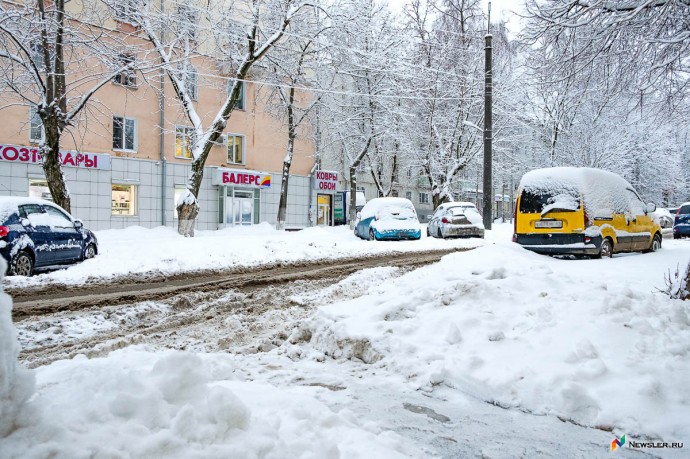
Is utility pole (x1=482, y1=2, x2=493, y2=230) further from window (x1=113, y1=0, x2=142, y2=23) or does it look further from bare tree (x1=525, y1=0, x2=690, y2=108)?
window (x1=113, y1=0, x2=142, y2=23)

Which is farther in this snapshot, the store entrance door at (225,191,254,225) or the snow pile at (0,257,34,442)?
→ the store entrance door at (225,191,254,225)

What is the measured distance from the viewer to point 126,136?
23516 millimetres

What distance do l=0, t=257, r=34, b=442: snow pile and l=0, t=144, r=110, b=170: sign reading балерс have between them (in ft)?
62.1

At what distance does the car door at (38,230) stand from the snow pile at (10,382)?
8.62 metres

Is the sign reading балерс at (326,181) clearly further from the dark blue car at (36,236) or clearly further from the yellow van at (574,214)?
the yellow van at (574,214)

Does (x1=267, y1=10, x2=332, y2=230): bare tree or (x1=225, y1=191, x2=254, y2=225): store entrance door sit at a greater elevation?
(x1=267, y1=10, x2=332, y2=230): bare tree

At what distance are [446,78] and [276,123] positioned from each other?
10.2 meters

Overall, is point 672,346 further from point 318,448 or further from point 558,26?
point 558,26

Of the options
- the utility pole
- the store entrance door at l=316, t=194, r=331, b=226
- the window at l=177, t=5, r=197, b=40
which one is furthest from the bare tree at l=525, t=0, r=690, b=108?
the store entrance door at l=316, t=194, r=331, b=226

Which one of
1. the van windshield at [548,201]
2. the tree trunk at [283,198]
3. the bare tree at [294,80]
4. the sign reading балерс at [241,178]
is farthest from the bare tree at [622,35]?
the sign reading балерс at [241,178]

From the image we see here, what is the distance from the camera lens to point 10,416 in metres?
2.05

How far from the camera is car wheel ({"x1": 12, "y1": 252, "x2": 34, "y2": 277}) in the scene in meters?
9.09

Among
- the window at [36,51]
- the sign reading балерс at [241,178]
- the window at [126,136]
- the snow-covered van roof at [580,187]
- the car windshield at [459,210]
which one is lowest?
the car windshield at [459,210]

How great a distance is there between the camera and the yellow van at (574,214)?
1027 centimetres
